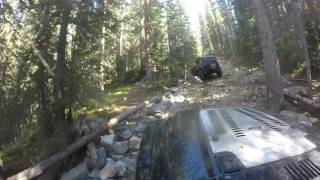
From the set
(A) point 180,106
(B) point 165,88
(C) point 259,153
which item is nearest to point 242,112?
(C) point 259,153

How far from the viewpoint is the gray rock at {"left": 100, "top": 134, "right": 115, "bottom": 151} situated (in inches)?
479

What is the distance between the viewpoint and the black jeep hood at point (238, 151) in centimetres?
308

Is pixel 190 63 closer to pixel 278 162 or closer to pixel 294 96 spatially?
pixel 294 96

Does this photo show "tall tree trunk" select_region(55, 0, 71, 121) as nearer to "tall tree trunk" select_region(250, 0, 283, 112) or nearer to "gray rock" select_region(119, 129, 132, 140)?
"gray rock" select_region(119, 129, 132, 140)

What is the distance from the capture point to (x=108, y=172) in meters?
10.4

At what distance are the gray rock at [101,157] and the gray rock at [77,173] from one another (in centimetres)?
50

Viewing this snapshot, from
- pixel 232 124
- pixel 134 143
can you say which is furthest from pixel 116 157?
pixel 232 124

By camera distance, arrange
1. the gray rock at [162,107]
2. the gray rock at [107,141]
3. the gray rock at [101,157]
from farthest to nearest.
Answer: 1. the gray rock at [162,107]
2. the gray rock at [107,141]
3. the gray rock at [101,157]

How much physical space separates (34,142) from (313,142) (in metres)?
12.6

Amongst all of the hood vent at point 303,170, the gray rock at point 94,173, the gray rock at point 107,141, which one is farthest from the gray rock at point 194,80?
the hood vent at point 303,170

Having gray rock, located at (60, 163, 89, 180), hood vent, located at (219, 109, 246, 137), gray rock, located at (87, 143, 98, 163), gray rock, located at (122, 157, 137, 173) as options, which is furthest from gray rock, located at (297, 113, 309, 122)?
hood vent, located at (219, 109, 246, 137)

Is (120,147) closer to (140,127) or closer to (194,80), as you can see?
(140,127)

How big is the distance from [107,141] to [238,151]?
370 inches

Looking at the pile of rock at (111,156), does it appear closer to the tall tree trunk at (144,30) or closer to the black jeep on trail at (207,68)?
the black jeep on trail at (207,68)
